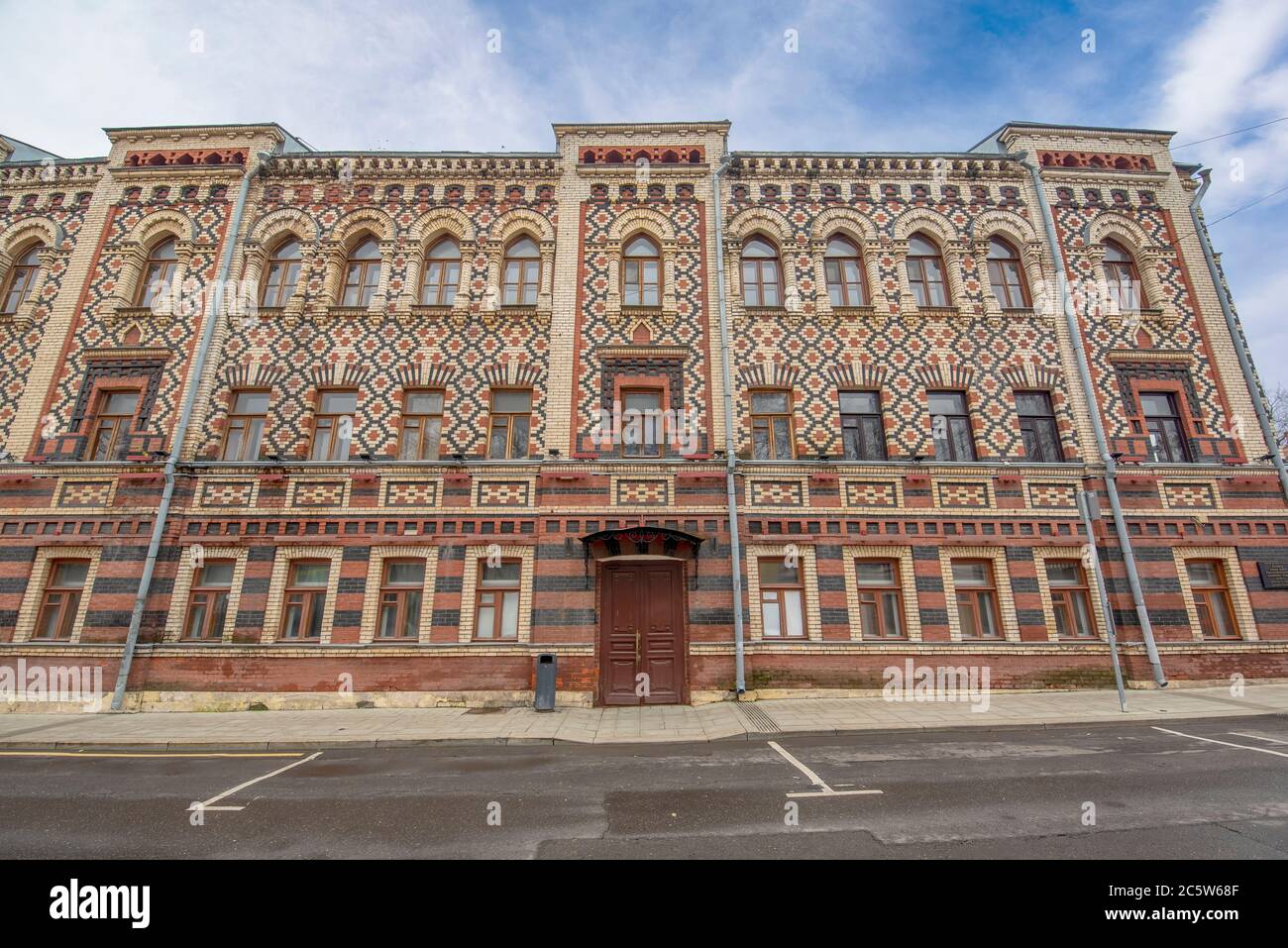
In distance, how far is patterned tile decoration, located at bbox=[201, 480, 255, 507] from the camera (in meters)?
13.1

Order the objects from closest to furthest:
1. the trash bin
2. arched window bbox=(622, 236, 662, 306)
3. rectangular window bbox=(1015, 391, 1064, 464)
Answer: the trash bin
rectangular window bbox=(1015, 391, 1064, 464)
arched window bbox=(622, 236, 662, 306)

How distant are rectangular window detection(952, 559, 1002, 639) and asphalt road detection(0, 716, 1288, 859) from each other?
3.41 m

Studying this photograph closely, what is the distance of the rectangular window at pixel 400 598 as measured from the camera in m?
12.4

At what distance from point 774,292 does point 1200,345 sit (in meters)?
11.7

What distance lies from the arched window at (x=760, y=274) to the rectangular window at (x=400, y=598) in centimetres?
1112

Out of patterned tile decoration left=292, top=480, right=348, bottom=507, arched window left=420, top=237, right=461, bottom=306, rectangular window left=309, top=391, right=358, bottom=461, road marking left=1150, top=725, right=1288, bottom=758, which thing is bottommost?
road marking left=1150, top=725, right=1288, bottom=758

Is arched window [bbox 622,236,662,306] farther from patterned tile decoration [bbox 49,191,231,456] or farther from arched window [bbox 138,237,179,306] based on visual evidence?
arched window [bbox 138,237,179,306]

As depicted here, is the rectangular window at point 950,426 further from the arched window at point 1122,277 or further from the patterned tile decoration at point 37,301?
the patterned tile decoration at point 37,301

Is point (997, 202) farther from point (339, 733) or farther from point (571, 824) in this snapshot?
point (339, 733)

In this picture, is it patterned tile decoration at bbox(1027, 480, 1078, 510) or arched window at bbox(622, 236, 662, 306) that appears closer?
patterned tile decoration at bbox(1027, 480, 1078, 510)

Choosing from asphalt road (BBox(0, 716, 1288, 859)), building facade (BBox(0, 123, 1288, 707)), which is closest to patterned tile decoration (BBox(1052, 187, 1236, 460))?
building facade (BBox(0, 123, 1288, 707))

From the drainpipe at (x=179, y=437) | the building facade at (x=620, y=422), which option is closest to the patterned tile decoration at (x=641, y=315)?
the building facade at (x=620, y=422)

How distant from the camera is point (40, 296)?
1491 centimetres

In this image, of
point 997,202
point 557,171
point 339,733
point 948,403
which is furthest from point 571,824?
point 997,202
